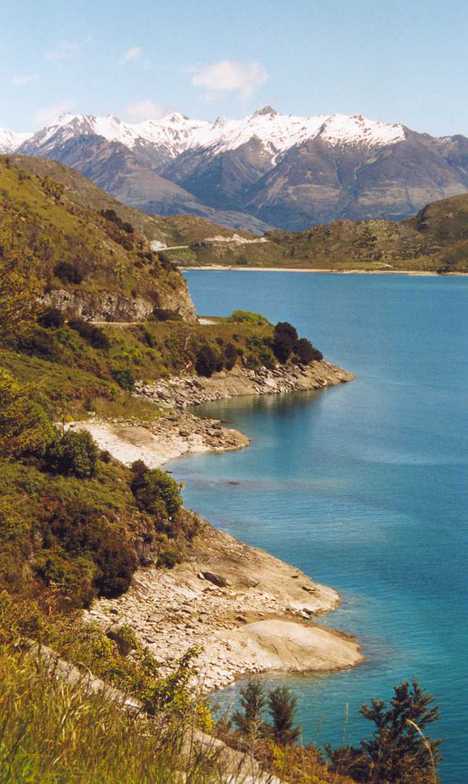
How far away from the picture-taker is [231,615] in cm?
3934

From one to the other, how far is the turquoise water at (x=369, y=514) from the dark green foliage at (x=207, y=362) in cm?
632

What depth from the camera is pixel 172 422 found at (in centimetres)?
8219

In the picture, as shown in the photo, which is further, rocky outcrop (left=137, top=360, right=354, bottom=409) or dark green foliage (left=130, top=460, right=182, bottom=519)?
rocky outcrop (left=137, top=360, right=354, bottom=409)

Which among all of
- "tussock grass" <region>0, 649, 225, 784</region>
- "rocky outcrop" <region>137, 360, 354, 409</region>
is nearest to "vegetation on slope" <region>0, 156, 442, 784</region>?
"tussock grass" <region>0, 649, 225, 784</region>

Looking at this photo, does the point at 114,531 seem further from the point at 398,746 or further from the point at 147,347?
the point at 147,347

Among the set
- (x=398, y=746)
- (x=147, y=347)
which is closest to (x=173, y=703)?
(x=398, y=746)

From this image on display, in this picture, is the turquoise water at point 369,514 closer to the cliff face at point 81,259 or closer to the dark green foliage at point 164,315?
the dark green foliage at point 164,315

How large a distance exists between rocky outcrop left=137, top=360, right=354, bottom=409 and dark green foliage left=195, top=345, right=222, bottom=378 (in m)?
0.89

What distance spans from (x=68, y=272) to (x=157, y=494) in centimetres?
6559

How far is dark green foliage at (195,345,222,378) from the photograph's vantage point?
102500 mm

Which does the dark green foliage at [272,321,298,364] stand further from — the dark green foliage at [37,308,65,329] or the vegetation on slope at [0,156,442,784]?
the dark green foliage at [37,308,65,329]

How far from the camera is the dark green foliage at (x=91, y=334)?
314ft

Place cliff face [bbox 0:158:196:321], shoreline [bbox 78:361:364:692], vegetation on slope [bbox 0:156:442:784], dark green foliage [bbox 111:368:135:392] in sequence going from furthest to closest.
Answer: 1. cliff face [bbox 0:158:196:321]
2. dark green foliage [bbox 111:368:135:392]
3. shoreline [bbox 78:361:364:692]
4. vegetation on slope [bbox 0:156:442:784]

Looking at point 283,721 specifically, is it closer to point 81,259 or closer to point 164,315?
point 164,315
